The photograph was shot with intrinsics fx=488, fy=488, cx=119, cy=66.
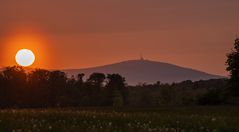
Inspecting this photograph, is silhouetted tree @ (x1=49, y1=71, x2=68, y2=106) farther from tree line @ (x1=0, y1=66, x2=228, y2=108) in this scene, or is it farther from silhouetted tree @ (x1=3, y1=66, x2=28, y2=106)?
silhouetted tree @ (x1=3, y1=66, x2=28, y2=106)

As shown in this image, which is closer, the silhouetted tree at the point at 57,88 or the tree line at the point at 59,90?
the tree line at the point at 59,90

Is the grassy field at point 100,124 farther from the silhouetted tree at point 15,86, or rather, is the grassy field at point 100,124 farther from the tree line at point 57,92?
the silhouetted tree at point 15,86

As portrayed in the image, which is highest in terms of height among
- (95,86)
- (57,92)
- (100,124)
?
(95,86)

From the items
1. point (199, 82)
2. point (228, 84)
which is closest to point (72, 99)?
point (228, 84)

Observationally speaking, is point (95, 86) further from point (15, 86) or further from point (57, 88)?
point (15, 86)

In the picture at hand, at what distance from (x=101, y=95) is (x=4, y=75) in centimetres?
2508

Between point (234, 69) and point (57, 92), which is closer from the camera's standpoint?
point (234, 69)

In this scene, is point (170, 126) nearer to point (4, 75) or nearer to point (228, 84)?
point (228, 84)

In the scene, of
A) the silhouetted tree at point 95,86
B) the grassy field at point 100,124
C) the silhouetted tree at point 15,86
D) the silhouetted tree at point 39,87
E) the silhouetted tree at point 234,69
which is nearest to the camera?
the grassy field at point 100,124

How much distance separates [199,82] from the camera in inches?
7638

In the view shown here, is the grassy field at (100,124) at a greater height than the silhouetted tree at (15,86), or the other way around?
the silhouetted tree at (15,86)

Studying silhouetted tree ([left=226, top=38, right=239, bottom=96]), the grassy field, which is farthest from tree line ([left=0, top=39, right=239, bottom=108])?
the grassy field

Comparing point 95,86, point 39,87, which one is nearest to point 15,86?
point 39,87

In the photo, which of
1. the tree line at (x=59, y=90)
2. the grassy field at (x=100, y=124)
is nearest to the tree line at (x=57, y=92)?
the tree line at (x=59, y=90)
